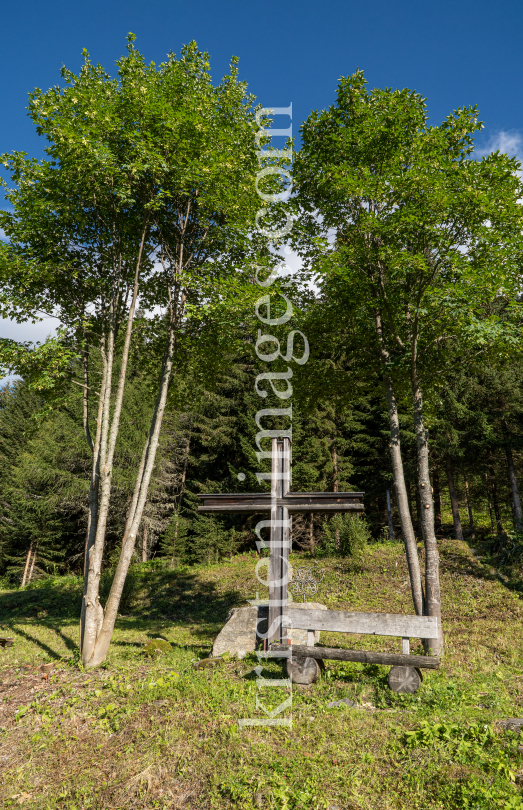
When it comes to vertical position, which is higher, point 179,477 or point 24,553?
point 179,477

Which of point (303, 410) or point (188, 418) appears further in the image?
point (188, 418)

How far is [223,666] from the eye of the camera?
23.5ft

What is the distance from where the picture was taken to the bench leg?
5.68 m

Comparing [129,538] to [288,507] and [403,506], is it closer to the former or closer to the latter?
[288,507]

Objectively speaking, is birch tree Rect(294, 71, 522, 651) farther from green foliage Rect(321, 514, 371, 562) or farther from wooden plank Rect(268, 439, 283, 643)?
green foliage Rect(321, 514, 371, 562)

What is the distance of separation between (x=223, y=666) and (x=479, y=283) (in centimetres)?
776

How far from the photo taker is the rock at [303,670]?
20.6 ft

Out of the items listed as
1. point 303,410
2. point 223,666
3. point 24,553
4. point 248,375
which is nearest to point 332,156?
→ point 303,410

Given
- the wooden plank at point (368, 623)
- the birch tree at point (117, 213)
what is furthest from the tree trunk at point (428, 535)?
the birch tree at point (117, 213)

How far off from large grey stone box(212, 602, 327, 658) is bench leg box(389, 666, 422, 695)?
78.0 inches

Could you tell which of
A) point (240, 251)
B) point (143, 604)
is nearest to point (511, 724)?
point (240, 251)

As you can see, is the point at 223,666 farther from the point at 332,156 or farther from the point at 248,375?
the point at 248,375

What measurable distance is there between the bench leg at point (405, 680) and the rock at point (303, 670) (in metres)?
1.08

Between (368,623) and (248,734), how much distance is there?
2.22m
